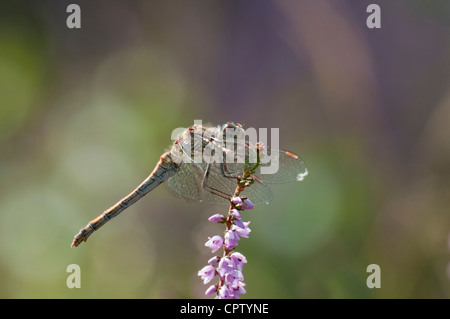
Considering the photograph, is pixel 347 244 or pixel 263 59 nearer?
pixel 347 244

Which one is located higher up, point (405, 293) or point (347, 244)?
point (347, 244)

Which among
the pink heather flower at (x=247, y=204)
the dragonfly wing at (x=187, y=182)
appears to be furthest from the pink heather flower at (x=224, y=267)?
the dragonfly wing at (x=187, y=182)

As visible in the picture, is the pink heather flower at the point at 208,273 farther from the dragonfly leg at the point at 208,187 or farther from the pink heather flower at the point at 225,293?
the dragonfly leg at the point at 208,187

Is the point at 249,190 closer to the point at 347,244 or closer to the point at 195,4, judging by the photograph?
the point at 347,244

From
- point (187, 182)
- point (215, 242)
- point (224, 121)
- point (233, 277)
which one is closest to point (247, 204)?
point (215, 242)

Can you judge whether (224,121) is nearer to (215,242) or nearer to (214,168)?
(214,168)

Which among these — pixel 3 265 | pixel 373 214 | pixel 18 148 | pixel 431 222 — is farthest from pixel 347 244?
pixel 18 148
